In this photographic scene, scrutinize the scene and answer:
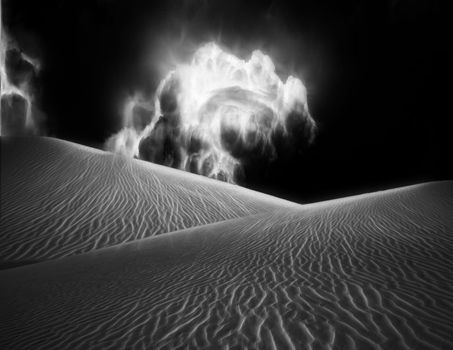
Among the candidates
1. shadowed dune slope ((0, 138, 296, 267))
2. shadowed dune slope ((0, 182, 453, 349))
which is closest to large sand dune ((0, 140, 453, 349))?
shadowed dune slope ((0, 182, 453, 349))

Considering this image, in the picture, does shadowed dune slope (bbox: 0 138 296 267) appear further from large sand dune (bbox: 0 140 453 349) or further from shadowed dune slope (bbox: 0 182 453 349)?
shadowed dune slope (bbox: 0 182 453 349)

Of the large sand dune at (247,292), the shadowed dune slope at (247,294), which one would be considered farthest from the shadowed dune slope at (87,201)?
the shadowed dune slope at (247,294)

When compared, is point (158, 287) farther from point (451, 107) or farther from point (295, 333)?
point (451, 107)

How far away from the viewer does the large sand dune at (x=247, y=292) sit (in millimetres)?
2520

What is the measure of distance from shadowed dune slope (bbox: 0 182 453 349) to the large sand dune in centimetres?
1

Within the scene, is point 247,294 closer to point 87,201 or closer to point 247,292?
point 247,292

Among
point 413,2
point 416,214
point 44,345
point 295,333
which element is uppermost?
point 413,2

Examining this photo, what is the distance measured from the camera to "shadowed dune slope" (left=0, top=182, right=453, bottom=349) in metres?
2.51

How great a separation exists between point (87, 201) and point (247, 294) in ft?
24.0

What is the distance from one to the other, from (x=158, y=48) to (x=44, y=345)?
27.3 m

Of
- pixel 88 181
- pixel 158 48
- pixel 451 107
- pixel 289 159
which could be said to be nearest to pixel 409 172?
pixel 451 107

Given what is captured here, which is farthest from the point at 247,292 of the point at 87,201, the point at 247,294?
the point at 87,201

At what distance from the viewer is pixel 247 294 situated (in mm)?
3469

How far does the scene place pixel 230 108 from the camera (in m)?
29.6
